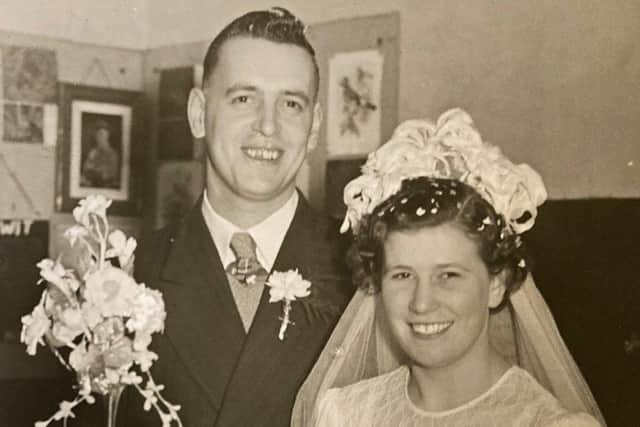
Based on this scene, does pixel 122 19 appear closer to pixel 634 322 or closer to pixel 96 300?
pixel 96 300

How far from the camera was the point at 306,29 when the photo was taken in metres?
1.63

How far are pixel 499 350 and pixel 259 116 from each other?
1.61 ft

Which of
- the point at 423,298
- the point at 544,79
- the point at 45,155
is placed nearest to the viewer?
the point at 423,298

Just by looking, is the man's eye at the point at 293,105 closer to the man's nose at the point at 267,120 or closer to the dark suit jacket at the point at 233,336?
the man's nose at the point at 267,120

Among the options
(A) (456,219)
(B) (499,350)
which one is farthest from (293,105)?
(B) (499,350)

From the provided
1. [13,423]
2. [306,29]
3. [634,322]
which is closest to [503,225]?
[634,322]

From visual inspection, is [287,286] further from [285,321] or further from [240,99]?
[240,99]

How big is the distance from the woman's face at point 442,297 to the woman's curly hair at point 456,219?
0.04 ft

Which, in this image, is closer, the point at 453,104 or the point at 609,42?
the point at 609,42

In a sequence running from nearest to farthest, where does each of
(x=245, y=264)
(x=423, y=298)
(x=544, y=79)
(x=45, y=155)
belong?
(x=423, y=298)
(x=544, y=79)
(x=245, y=264)
(x=45, y=155)

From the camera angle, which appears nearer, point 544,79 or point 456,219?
Answer: point 456,219

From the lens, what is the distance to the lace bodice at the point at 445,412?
4.05 feet

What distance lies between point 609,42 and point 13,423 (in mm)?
1132

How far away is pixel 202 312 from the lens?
155 cm
